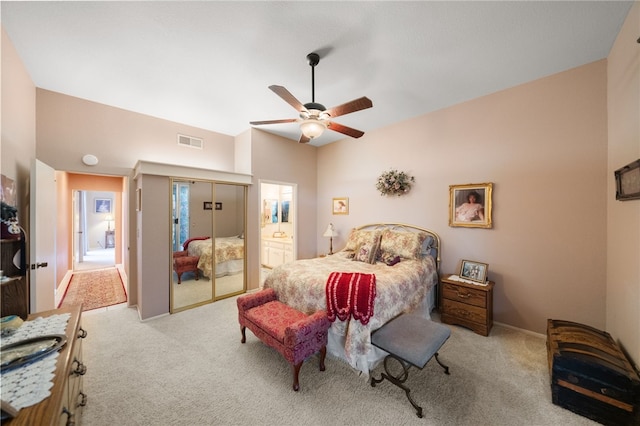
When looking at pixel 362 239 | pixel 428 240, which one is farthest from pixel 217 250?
pixel 428 240

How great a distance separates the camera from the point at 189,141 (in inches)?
170

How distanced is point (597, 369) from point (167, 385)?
3.43 m

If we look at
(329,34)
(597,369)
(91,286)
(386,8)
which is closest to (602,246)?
(597,369)

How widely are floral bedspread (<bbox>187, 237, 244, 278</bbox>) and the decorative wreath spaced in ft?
9.07

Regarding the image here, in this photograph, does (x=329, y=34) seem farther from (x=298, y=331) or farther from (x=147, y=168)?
(x=147, y=168)

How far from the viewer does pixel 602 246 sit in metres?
2.47

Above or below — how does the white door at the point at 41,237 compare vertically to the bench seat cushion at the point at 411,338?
above

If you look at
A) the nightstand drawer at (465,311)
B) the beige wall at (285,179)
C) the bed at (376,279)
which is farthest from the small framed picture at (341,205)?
the nightstand drawer at (465,311)

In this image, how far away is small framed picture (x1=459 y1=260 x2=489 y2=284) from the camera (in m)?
3.04

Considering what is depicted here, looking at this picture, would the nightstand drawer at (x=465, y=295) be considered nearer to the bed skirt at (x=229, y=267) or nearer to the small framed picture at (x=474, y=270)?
the small framed picture at (x=474, y=270)

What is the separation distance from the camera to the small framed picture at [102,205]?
A: 843 centimetres

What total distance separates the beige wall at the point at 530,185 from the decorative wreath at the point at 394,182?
0.11 m

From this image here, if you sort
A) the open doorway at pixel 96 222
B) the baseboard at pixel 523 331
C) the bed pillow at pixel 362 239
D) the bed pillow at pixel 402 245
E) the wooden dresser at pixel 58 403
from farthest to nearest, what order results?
the open doorway at pixel 96 222, the bed pillow at pixel 362 239, the bed pillow at pixel 402 245, the baseboard at pixel 523 331, the wooden dresser at pixel 58 403

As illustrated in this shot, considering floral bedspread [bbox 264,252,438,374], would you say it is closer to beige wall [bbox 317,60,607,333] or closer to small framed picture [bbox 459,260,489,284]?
small framed picture [bbox 459,260,489,284]
